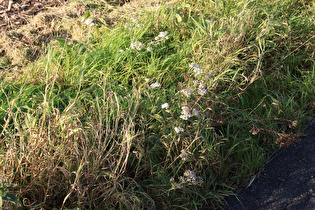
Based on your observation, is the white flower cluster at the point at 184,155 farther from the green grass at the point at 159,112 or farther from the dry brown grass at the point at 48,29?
the dry brown grass at the point at 48,29

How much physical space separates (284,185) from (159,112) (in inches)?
44.0

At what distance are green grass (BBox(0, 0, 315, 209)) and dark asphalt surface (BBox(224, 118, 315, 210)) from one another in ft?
0.31

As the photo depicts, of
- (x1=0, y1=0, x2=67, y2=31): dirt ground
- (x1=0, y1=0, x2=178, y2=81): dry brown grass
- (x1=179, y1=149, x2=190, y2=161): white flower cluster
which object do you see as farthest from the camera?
(x1=0, y1=0, x2=67, y2=31): dirt ground

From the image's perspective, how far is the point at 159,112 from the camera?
2.35m

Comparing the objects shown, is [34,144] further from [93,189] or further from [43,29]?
[43,29]

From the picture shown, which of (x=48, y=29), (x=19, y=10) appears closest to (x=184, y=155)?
(x=48, y=29)

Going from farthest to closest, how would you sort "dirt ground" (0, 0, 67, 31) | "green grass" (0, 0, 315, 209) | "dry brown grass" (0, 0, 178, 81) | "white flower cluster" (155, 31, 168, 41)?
1. "dirt ground" (0, 0, 67, 31)
2. "dry brown grass" (0, 0, 178, 81)
3. "white flower cluster" (155, 31, 168, 41)
4. "green grass" (0, 0, 315, 209)

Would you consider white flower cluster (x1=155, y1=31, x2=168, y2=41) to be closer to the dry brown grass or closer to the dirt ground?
the dry brown grass

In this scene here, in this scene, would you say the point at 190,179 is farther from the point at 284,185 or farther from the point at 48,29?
the point at 48,29

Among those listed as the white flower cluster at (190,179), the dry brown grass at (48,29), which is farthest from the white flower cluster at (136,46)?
the white flower cluster at (190,179)

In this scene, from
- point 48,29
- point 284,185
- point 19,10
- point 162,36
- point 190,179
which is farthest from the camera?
point 19,10

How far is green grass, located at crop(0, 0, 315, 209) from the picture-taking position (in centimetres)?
192

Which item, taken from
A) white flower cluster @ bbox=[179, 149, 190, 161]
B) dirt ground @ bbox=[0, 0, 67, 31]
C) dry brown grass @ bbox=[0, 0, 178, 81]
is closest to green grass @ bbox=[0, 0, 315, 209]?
white flower cluster @ bbox=[179, 149, 190, 161]

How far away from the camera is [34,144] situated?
1.91m
